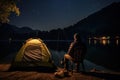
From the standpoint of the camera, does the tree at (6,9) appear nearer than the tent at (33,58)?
No

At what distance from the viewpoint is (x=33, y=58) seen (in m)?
12.8

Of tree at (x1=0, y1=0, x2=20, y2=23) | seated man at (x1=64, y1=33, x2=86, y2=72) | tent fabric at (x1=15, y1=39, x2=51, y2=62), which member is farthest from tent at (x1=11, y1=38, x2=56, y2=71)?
tree at (x1=0, y1=0, x2=20, y2=23)

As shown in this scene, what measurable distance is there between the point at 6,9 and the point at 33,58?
6305mm

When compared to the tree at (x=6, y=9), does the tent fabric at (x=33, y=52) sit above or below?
below

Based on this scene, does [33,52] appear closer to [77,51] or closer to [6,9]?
[77,51]

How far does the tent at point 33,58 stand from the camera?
12414 millimetres

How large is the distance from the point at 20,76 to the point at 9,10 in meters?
8.27

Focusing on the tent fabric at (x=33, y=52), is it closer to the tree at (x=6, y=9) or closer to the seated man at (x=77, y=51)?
the seated man at (x=77, y=51)

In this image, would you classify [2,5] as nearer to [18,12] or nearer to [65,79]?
[18,12]

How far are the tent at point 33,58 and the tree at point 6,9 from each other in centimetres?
510

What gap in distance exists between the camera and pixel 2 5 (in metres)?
16.5

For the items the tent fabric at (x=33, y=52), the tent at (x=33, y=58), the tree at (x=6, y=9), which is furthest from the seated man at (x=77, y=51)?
the tree at (x=6, y=9)

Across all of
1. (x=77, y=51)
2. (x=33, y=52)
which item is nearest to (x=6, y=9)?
(x=33, y=52)

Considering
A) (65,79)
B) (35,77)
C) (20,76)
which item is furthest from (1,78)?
(65,79)
